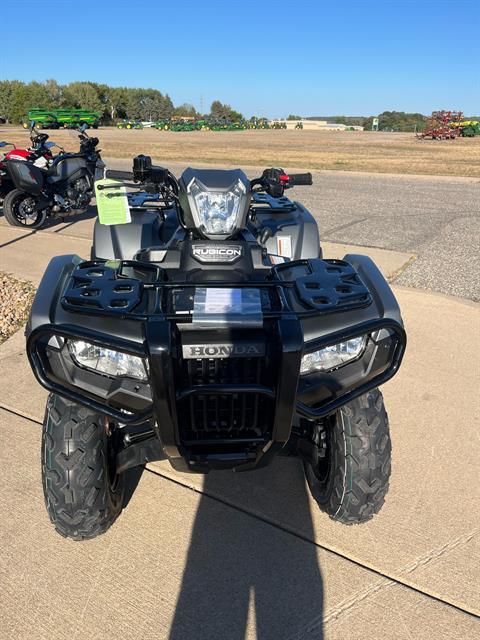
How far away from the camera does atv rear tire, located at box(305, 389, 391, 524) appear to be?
2.11 metres

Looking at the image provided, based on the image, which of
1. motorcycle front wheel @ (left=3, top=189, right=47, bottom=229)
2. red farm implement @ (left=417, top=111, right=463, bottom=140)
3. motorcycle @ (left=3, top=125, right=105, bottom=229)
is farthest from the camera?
red farm implement @ (left=417, top=111, right=463, bottom=140)

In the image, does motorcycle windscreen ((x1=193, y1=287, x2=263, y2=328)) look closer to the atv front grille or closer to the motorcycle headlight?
the atv front grille

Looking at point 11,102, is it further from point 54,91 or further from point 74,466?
point 74,466

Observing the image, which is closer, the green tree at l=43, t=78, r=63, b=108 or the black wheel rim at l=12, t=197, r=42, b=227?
the black wheel rim at l=12, t=197, r=42, b=227

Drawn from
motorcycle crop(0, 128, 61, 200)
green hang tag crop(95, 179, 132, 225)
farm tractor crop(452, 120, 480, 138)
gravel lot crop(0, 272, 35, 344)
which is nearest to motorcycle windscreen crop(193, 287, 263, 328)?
green hang tag crop(95, 179, 132, 225)

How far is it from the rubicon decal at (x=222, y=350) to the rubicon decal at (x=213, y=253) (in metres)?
0.72

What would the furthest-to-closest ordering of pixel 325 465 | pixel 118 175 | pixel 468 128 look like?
pixel 468 128, pixel 118 175, pixel 325 465

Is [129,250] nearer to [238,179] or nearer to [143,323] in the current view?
[238,179]

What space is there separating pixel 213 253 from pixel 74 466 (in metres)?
1.02

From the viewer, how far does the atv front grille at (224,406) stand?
1.73 metres

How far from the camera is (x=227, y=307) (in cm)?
177

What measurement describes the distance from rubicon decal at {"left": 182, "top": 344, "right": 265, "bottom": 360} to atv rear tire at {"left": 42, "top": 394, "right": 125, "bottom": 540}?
0.56 meters

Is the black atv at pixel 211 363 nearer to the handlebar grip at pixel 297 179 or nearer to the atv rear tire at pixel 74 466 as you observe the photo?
the atv rear tire at pixel 74 466

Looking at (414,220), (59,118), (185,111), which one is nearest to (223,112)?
(185,111)
